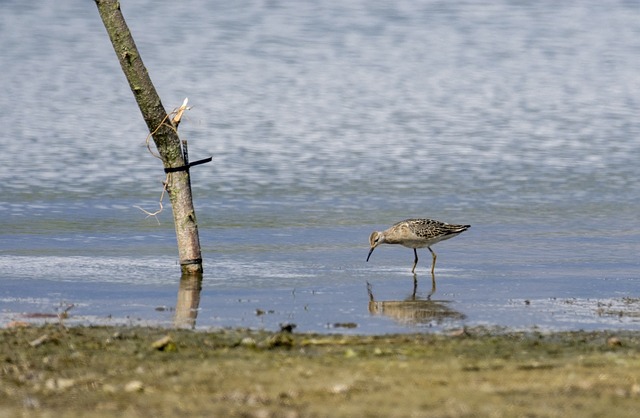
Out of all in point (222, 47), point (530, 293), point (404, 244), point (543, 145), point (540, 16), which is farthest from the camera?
point (540, 16)

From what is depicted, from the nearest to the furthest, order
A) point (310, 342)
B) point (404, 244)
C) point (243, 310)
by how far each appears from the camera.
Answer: point (310, 342)
point (243, 310)
point (404, 244)

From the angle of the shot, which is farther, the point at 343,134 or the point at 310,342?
the point at 343,134

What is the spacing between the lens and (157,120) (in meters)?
12.9

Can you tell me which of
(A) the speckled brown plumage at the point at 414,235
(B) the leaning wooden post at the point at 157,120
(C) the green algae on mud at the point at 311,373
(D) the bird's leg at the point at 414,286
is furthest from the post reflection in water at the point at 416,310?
(A) the speckled brown plumage at the point at 414,235

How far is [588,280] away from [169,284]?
409cm

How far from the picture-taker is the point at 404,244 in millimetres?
14977

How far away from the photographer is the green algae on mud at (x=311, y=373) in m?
7.53

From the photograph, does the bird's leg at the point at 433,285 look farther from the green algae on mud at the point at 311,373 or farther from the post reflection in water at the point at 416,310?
the green algae on mud at the point at 311,373

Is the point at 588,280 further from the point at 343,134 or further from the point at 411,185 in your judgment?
the point at 343,134

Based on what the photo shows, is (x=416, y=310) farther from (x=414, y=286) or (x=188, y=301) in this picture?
(x=188, y=301)

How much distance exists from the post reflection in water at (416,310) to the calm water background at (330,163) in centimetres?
6

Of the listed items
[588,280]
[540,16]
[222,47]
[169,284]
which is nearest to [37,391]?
[169,284]

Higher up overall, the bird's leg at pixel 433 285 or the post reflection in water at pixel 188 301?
the bird's leg at pixel 433 285

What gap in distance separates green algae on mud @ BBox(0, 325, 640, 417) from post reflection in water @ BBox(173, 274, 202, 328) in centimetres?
69
